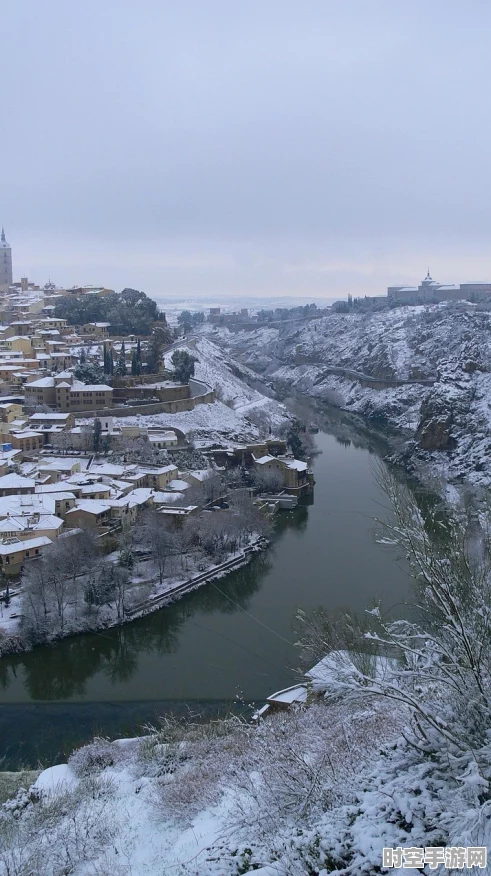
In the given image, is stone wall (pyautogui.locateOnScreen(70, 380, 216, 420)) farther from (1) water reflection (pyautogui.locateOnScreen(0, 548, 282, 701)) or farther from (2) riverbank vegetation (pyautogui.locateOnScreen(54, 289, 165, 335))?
(1) water reflection (pyautogui.locateOnScreen(0, 548, 282, 701))

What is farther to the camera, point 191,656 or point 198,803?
point 191,656

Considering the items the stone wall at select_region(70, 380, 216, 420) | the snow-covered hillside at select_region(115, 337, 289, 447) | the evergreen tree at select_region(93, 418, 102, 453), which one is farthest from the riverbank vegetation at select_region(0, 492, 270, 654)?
the stone wall at select_region(70, 380, 216, 420)

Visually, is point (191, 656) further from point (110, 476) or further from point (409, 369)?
A: point (409, 369)

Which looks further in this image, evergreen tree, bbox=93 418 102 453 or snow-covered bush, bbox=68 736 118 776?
evergreen tree, bbox=93 418 102 453

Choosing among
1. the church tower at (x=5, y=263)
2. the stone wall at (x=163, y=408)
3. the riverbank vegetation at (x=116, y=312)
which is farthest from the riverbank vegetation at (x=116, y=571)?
the church tower at (x=5, y=263)

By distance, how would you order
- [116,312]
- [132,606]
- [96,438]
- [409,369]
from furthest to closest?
[409,369] → [116,312] → [96,438] → [132,606]

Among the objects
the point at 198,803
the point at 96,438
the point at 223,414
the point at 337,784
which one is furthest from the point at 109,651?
the point at 223,414

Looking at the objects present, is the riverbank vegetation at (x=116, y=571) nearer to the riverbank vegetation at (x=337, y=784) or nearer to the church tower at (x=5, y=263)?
the riverbank vegetation at (x=337, y=784)
